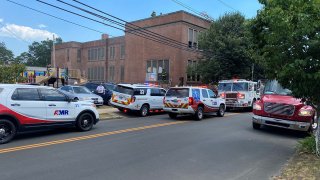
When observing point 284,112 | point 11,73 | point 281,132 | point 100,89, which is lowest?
point 281,132

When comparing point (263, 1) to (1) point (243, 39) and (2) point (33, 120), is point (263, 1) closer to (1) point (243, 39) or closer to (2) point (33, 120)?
(2) point (33, 120)

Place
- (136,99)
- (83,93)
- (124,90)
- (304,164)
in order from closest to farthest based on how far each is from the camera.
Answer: (304,164) → (136,99) → (124,90) → (83,93)

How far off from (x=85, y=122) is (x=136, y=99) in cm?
599

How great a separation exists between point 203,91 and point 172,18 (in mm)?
24875

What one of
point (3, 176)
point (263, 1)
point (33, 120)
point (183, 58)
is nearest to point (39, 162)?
point (3, 176)

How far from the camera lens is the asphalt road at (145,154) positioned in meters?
6.76

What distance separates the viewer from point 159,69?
42.5 metres

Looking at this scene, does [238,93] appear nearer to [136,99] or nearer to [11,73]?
[136,99]

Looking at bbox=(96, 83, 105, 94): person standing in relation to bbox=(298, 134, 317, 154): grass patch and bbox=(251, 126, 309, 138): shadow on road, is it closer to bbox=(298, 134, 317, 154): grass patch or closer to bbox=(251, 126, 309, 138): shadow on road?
bbox=(251, 126, 309, 138): shadow on road

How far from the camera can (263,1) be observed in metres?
9.39

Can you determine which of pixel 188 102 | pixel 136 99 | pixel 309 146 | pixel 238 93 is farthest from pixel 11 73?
pixel 238 93

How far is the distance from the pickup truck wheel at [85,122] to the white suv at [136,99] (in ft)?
18.0

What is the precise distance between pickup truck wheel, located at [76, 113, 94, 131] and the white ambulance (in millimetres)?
13451

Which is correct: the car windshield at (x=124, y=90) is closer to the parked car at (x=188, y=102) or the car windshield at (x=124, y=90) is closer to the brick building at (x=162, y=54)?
the parked car at (x=188, y=102)
